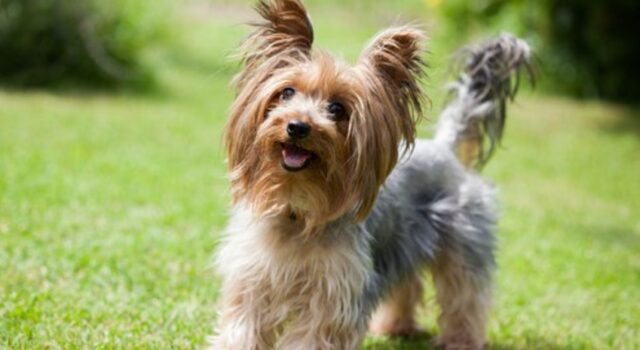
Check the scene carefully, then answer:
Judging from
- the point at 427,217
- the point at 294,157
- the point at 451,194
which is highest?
the point at 294,157

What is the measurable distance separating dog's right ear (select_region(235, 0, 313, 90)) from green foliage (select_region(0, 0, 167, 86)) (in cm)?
854

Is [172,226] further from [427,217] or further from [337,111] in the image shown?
[337,111]

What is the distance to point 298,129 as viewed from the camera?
4035mm

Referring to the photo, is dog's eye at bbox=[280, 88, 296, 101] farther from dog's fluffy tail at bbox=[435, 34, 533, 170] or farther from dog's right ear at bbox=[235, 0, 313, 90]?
dog's fluffy tail at bbox=[435, 34, 533, 170]

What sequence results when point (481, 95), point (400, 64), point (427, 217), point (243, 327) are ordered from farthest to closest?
point (481, 95) → point (427, 217) → point (243, 327) → point (400, 64)

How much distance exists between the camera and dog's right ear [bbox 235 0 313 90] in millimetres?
4324

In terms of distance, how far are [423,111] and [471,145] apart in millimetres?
1712

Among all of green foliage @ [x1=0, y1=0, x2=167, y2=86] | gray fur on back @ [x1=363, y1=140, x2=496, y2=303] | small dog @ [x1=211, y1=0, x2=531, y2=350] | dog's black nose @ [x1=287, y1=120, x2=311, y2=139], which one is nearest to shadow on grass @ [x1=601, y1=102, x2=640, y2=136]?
green foliage @ [x1=0, y1=0, x2=167, y2=86]

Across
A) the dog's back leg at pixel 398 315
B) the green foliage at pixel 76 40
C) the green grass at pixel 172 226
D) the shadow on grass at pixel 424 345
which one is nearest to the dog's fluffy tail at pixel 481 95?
the green grass at pixel 172 226

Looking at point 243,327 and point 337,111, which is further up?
point 337,111

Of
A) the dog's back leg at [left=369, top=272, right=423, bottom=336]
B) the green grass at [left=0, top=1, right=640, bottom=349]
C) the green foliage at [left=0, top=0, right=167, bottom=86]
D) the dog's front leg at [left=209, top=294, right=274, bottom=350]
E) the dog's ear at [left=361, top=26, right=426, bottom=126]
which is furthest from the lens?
the green foliage at [left=0, top=0, right=167, bottom=86]

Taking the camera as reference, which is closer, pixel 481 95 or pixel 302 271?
pixel 302 271

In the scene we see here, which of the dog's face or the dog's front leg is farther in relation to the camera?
the dog's front leg

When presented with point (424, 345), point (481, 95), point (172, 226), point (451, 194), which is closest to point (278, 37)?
point (451, 194)
